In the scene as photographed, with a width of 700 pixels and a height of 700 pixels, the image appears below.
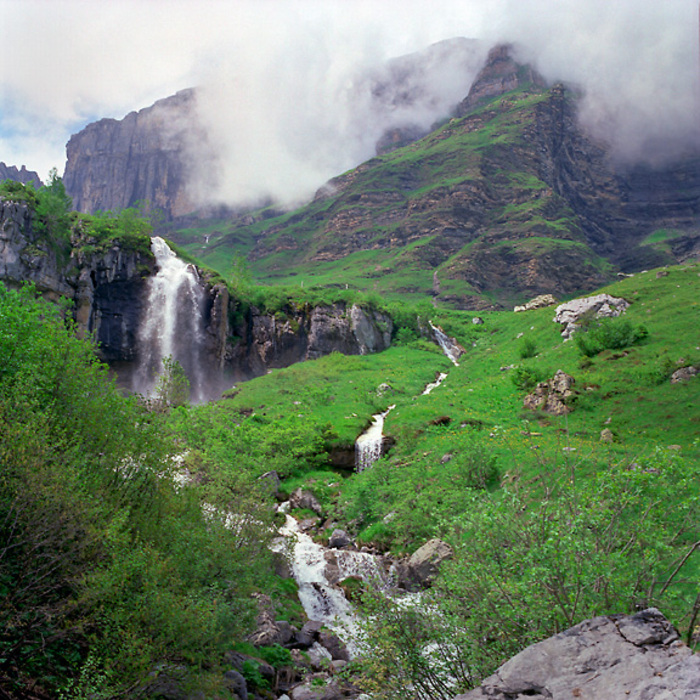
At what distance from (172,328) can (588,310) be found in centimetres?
5992

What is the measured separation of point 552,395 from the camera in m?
42.5

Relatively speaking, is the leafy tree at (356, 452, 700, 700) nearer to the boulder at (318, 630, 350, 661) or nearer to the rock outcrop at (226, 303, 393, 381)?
the boulder at (318, 630, 350, 661)

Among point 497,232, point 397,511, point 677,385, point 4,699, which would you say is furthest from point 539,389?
point 497,232

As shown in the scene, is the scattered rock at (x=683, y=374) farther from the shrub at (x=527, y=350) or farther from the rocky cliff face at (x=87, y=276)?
the rocky cliff face at (x=87, y=276)

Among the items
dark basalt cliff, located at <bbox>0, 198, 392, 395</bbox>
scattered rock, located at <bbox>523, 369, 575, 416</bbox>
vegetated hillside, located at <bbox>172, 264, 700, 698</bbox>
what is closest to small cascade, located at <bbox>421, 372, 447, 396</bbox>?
vegetated hillside, located at <bbox>172, 264, 700, 698</bbox>

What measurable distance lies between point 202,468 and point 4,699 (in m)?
23.8

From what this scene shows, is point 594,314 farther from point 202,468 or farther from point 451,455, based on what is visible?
point 202,468

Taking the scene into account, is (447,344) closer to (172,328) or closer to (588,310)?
(588,310)

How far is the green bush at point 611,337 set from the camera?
1870 inches

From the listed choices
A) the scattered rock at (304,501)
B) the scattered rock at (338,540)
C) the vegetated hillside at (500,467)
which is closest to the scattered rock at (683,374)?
the vegetated hillside at (500,467)

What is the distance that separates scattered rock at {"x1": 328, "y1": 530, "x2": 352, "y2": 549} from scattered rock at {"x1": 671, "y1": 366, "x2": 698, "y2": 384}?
27.9m

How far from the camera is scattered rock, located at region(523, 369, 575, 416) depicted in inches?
1605

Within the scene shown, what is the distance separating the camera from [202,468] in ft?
111

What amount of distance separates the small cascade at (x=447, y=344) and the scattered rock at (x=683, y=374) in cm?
5195
